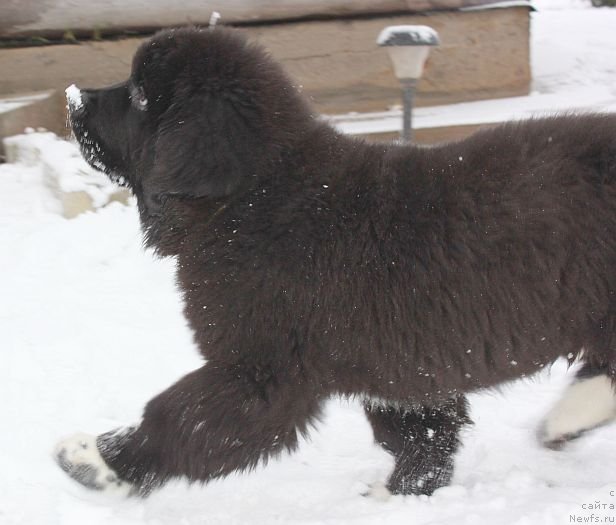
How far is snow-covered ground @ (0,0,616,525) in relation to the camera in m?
3.03

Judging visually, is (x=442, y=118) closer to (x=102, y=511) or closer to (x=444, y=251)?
(x=444, y=251)

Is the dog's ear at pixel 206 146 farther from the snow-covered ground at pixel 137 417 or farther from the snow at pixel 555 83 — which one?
the snow at pixel 555 83

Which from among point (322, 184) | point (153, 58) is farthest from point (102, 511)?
point (153, 58)

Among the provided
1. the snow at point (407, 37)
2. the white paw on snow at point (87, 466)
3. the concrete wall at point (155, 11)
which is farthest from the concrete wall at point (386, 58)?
the white paw on snow at point (87, 466)

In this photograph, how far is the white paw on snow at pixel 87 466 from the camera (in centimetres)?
301

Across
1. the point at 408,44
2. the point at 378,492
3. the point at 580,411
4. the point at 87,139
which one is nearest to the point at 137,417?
the point at 378,492

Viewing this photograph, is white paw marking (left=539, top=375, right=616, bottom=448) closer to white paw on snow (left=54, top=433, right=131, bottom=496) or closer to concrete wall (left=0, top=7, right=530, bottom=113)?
white paw on snow (left=54, top=433, right=131, bottom=496)

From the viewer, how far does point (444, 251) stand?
9.29ft

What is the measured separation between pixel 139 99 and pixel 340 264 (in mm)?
1010

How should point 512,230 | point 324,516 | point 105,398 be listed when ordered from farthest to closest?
1. point 105,398
2. point 324,516
3. point 512,230

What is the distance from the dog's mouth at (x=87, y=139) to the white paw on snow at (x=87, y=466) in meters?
1.03

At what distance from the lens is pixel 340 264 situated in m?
2.86

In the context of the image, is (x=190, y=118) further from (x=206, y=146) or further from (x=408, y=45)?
(x=408, y=45)

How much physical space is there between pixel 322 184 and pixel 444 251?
1.62 feet
